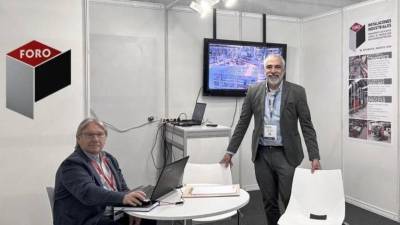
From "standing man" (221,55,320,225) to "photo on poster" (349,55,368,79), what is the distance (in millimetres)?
1744

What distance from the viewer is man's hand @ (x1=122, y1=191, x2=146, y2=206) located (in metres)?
1.91

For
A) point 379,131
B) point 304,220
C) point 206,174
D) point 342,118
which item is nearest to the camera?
point 304,220

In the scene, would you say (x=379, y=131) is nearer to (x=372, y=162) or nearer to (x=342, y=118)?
(x=372, y=162)

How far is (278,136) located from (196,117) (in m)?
1.76

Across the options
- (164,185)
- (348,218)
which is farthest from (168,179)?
(348,218)

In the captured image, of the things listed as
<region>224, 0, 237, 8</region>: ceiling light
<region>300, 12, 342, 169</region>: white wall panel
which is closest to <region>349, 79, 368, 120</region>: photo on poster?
<region>300, 12, 342, 169</region>: white wall panel

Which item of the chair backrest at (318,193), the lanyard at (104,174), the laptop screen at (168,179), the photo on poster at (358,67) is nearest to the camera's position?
the laptop screen at (168,179)

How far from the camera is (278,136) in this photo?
2.97 meters

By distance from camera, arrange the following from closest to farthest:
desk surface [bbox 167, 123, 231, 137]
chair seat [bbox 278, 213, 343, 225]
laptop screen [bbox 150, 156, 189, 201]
→ laptop screen [bbox 150, 156, 189, 201] → chair seat [bbox 278, 213, 343, 225] → desk surface [bbox 167, 123, 231, 137]

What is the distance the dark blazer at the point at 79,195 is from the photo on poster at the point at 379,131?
10.6 feet

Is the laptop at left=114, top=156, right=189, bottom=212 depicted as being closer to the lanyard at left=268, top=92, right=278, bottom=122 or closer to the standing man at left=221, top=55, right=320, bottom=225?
the standing man at left=221, top=55, right=320, bottom=225

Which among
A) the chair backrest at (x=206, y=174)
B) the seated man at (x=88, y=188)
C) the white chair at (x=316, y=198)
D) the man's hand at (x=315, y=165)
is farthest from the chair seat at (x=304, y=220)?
the seated man at (x=88, y=188)

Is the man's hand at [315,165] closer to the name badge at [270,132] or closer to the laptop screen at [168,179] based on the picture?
the name badge at [270,132]

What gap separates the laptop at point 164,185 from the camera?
6.53ft
